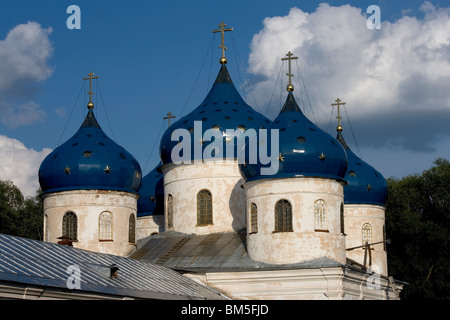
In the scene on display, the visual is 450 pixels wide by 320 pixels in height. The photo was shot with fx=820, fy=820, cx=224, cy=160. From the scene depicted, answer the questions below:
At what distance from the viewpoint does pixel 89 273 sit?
18891 mm

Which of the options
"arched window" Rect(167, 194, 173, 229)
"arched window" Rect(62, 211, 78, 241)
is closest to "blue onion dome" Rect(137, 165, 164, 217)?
"arched window" Rect(167, 194, 173, 229)

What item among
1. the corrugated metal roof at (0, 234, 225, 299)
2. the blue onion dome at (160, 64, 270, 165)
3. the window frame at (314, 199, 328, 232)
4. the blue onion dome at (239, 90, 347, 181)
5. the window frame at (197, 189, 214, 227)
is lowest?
the corrugated metal roof at (0, 234, 225, 299)

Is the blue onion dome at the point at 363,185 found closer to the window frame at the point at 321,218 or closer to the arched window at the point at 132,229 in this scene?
the window frame at the point at 321,218

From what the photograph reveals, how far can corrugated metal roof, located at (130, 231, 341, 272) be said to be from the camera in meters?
23.2

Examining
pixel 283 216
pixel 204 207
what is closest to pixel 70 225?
pixel 204 207

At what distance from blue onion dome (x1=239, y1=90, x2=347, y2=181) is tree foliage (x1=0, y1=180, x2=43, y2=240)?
17011 mm

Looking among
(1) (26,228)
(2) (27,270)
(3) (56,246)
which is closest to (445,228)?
(1) (26,228)

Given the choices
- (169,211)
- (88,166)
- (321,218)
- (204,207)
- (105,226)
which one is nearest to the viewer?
(321,218)

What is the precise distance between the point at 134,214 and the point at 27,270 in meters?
10.8

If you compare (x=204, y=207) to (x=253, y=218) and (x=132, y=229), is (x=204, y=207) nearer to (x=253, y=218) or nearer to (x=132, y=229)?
(x=132, y=229)

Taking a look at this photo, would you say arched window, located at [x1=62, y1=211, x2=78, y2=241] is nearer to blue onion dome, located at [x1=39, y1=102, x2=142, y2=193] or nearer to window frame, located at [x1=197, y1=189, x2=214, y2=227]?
blue onion dome, located at [x1=39, y1=102, x2=142, y2=193]

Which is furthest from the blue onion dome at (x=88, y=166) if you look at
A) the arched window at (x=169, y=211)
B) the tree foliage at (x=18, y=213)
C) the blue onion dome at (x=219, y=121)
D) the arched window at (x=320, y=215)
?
the tree foliage at (x=18, y=213)

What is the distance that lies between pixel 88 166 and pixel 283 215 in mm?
6849

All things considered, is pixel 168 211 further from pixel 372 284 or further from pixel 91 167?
pixel 372 284
